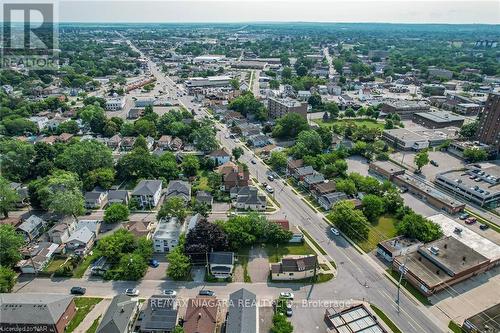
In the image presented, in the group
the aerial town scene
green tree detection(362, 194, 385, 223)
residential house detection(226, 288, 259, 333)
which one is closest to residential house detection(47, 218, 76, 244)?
the aerial town scene

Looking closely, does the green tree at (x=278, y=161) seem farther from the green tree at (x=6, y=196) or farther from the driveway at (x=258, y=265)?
the green tree at (x=6, y=196)

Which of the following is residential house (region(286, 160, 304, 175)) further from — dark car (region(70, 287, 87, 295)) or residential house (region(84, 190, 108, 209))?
dark car (region(70, 287, 87, 295))

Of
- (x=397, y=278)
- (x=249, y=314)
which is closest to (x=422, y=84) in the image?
(x=397, y=278)

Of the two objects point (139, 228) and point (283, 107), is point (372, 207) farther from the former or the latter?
point (283, 107)

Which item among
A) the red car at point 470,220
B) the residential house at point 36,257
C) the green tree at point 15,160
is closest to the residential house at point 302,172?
the red car at point 470,220

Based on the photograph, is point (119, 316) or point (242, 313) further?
point (242, 313)

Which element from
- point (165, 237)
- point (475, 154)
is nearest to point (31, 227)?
point (165, 237)
